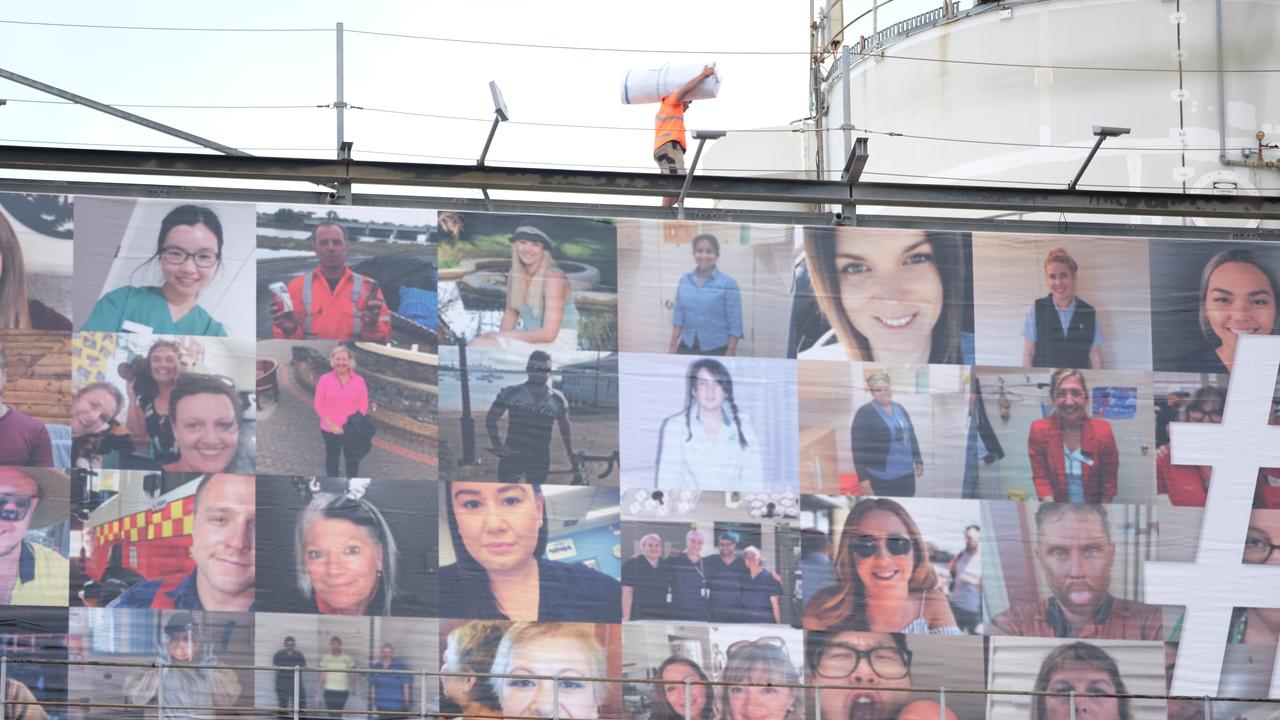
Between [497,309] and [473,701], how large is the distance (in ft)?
12.5

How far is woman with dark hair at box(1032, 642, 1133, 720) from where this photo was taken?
18.6 m

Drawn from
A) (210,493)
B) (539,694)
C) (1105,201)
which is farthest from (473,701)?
(1105,201)

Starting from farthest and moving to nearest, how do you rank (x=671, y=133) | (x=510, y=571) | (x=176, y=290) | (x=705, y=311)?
(x=671, y=133)
(x=705, y=311)
(x=176, y=290)
(x=510, y=571)

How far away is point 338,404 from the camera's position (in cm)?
1848

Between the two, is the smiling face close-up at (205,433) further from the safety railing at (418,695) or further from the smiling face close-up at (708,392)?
the smiling face close-up at (708,392)

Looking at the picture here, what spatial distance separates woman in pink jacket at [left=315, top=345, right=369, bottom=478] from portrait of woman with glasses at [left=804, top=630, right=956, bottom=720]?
4.82m

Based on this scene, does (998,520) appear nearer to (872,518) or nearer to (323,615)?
(872,518)

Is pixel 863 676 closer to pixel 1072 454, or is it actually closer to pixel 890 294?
pixel 1072 454

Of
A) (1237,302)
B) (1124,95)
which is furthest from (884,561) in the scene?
(1124,95)

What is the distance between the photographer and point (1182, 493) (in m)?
19.2

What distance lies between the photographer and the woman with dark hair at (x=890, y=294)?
1928 cm

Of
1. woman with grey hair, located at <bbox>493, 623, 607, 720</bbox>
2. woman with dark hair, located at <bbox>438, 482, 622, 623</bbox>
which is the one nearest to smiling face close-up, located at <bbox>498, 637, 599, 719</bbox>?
woman with grey hair, located at <bbox>493, 623, 607, 720</bbox>

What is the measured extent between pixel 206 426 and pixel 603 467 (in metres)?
3.82

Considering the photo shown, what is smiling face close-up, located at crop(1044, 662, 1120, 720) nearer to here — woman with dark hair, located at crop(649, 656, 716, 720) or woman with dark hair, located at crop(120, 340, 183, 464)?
woman with dark hair, located at crop(649, 656, 716, 720)
